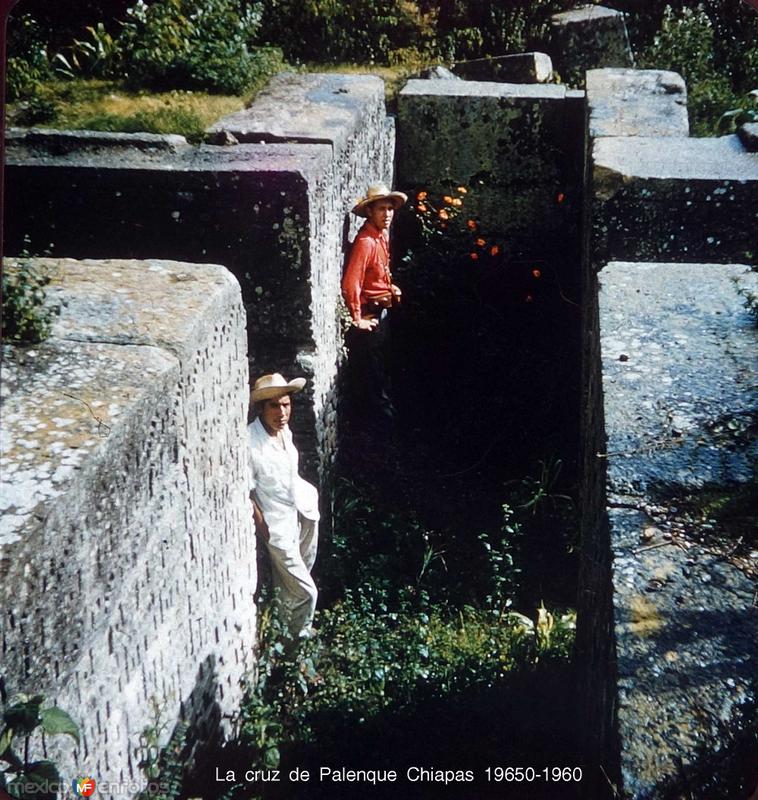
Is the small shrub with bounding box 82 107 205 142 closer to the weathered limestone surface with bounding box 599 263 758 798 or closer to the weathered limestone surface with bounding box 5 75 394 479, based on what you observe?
the weathered limestone surface with bounding box 5 75 394 479

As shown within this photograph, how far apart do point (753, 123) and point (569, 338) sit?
179cm

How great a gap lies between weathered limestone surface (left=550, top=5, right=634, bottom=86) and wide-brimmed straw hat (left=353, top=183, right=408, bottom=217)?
1.74 meters

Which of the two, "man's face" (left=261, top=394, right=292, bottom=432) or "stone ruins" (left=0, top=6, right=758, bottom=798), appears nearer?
"stone ruins" (left=0, top=6, right=758, bottom=798)

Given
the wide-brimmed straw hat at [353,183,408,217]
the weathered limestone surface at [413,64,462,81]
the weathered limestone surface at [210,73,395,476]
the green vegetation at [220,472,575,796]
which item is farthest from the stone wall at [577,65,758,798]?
the weathered limestone surface at [413,64,462,81]

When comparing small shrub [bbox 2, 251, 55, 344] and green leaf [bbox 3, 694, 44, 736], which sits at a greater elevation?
small shrub [bbox 2, 251, 55, 344]

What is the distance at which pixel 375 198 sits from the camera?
230 inches

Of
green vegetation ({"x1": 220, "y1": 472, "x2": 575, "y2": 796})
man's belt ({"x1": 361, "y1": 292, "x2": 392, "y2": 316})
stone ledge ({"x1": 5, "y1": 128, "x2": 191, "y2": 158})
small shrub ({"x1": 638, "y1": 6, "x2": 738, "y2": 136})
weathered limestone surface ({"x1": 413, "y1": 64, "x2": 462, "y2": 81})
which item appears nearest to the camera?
green vegetation ({"x1": 220, "y1": 472, "x2": 575, "y2": 796})

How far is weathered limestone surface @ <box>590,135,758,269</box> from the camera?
451 cm

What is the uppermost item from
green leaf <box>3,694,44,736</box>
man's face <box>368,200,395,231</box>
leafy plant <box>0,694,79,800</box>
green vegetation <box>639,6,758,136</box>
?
green vegetation <box>639,6,758,136</box>

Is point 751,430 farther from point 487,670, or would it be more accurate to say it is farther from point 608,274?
point 487,670

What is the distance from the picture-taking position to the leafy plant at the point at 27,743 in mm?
2053

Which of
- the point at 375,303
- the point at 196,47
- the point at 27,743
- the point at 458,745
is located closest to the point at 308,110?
the point at 196,47

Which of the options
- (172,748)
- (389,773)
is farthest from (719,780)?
(172,748)

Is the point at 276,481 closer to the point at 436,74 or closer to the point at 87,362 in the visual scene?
the point at 87,362
